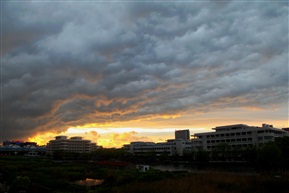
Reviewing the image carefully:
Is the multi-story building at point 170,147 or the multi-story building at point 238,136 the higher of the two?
the multi-story building at point 238,136

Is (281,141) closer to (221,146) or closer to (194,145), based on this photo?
(221,146)

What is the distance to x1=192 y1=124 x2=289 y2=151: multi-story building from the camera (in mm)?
106706

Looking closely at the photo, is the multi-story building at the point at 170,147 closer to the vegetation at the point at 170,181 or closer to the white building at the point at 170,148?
the white building at the point at 170,148

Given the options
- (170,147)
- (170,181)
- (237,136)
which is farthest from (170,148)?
(170,181)

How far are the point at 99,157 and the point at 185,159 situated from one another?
68.5 m

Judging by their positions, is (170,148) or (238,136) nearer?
(238,136)

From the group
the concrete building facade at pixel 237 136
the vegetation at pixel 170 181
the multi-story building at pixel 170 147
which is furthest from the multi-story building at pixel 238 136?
the vegetation at pixel 170 181

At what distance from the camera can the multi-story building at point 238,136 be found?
350ft

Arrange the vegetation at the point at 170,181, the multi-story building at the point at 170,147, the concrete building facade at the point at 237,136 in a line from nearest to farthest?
the vegetation at the point at 170,181 → the concrete building facade at the point at 237,136 → the multi-story building at the point at 170,147

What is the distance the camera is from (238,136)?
114500mm

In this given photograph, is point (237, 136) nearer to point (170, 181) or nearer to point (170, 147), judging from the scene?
point (170, 147)

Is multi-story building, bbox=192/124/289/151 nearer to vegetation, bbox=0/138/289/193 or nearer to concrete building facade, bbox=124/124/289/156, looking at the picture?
concrete building facade, bbox=124/124/289/156

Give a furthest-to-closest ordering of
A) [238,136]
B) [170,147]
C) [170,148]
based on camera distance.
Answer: [170,147], [170,148], [238,136]

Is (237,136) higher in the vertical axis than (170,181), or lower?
higher
